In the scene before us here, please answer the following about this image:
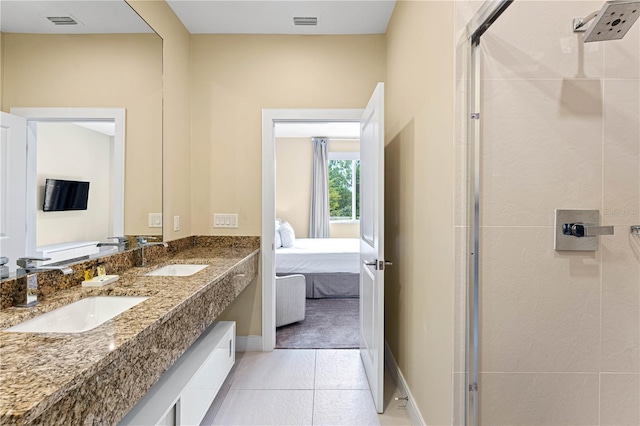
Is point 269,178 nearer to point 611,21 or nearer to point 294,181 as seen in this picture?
point 611,21

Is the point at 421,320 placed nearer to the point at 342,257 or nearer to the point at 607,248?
the point at 607,248

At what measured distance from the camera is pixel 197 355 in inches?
71.3

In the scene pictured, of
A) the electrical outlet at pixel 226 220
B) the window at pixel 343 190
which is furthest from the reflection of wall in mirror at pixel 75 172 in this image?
the window at pixel 343 190

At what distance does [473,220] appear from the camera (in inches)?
53.8

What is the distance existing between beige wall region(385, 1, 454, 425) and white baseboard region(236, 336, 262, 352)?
107cm

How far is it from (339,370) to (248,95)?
7.37ft

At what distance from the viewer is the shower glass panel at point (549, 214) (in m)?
1.31

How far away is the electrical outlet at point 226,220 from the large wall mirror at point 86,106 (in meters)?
0.60

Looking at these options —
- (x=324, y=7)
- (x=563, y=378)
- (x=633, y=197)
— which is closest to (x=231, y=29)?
(x=324, y=7)

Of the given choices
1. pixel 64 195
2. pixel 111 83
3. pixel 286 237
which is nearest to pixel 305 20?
pixel 111 83

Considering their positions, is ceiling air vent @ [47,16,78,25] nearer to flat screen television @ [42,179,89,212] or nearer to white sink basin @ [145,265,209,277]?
flat screen television @ [42,179,89,212]

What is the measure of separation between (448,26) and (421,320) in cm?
141

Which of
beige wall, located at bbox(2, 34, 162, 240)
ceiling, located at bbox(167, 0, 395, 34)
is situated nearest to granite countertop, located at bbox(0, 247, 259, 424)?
beige wall, located at bbox(2, 34, 162, 240)

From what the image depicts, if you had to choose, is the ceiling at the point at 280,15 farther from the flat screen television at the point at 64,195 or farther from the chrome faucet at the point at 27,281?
the chrome faucet at the point at 27,281
